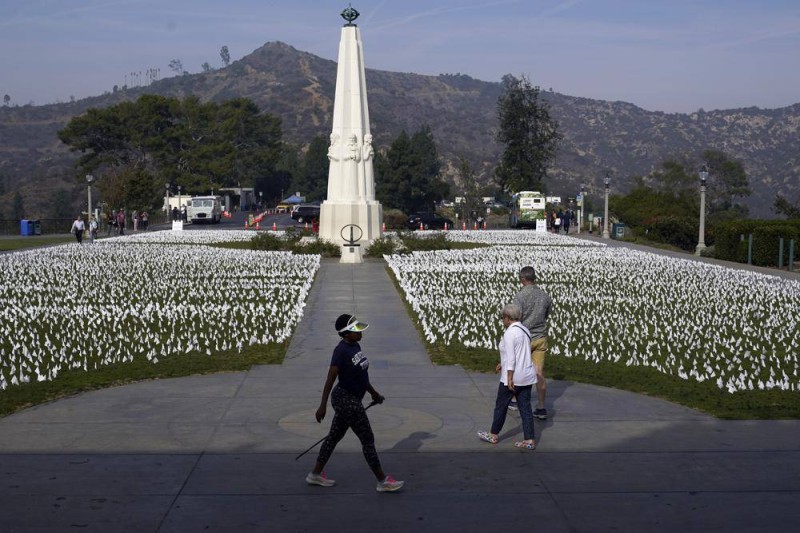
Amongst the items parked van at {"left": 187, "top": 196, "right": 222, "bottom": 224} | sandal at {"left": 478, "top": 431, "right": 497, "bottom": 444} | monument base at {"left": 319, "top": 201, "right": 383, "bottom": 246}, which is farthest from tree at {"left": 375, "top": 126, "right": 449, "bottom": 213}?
sandal at {"left": 478, "top": 431, "right": 497, "bottom": 444}

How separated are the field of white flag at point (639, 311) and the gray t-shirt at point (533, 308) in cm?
286

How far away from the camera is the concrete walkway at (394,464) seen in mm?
6945

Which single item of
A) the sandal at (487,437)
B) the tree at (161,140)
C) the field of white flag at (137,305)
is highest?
the tree at (161,140)

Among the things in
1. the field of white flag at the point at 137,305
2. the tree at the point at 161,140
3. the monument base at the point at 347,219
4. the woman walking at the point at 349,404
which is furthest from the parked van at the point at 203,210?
the woman walking at the point at 349,404

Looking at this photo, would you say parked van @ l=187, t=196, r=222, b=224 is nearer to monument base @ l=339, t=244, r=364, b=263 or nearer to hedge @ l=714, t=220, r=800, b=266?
monument base @ l=339, t=244, r=364, b=263

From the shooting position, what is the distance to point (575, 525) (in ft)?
22.3

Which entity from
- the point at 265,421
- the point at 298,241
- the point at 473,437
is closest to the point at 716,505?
the point at 473,437

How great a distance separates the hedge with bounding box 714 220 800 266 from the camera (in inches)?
1266

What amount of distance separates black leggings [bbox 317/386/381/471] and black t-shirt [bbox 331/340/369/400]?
0.05m

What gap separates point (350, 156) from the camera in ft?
124

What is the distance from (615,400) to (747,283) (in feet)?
49.7

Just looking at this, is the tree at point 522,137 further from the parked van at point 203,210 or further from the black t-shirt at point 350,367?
the black t-shirt at point 350,367

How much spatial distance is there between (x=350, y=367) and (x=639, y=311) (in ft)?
41.1

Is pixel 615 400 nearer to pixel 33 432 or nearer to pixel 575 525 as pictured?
pixel 575 525
